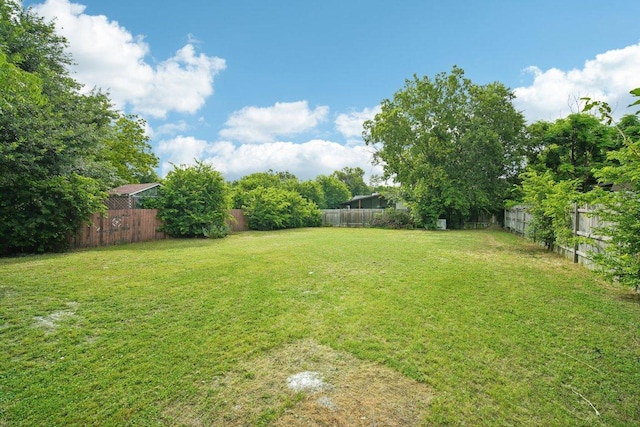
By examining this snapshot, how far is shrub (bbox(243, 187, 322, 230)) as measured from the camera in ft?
61.4

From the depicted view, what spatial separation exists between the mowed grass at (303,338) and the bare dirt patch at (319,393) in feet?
0.13

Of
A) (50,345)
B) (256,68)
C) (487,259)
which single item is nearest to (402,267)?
(487,259)

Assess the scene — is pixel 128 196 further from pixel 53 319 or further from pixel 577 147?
pixel 577 147

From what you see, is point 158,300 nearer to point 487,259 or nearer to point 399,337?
point 399,337

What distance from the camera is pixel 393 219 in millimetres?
21094

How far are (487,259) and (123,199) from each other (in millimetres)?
17112

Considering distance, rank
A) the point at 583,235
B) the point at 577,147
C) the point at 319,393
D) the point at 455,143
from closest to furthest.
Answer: the point at 319,393, the point at 583,235, the point at 577,147, the point at 455,143

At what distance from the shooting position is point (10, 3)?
9711 mm

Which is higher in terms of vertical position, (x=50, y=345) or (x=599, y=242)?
(x=599, y=242)

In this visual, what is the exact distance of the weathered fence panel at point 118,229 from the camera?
9.80 m

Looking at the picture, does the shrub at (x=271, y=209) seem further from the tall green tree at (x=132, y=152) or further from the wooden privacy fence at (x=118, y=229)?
the tall green tree at (x=132, y=152)

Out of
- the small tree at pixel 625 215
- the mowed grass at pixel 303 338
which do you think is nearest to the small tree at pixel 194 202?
the mowed grass at pixel 303 338

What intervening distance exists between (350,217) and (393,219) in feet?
11.5

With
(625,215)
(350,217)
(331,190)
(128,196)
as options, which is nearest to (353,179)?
(331,190)
